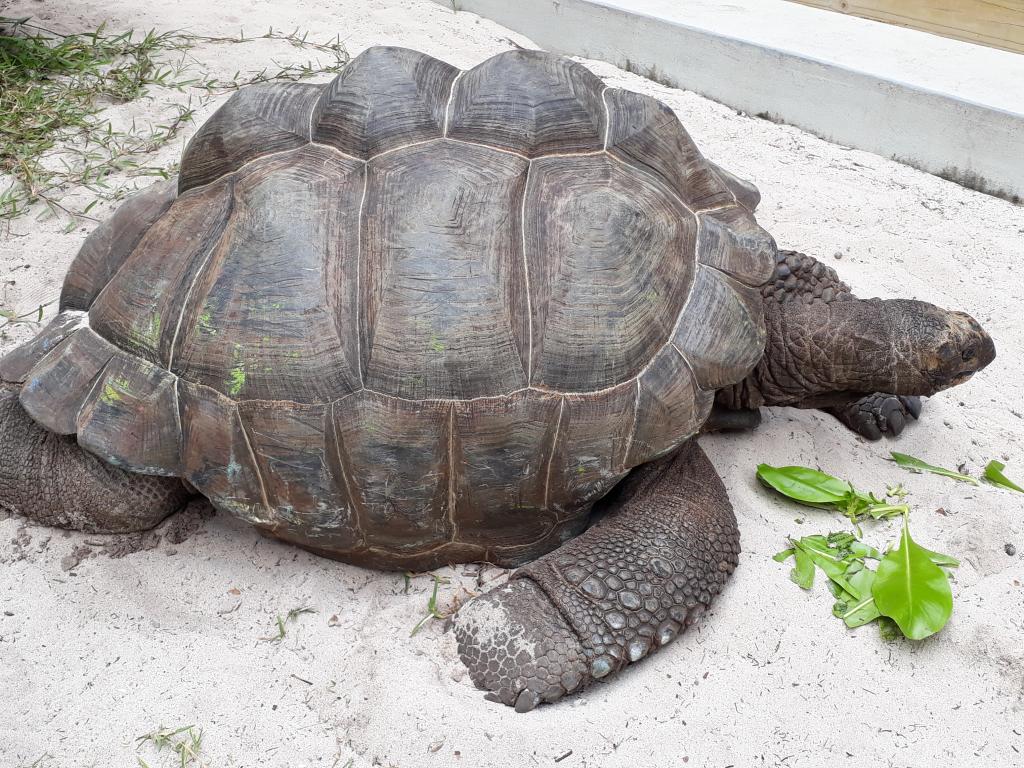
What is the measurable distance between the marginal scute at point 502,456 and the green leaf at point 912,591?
962 millimetres

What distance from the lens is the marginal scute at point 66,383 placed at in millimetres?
2500

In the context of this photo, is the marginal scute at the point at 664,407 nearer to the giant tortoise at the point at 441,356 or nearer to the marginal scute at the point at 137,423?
the giant tortoise at the point at 441,356

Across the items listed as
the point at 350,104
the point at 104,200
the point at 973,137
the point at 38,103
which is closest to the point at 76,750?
the point at 350,104

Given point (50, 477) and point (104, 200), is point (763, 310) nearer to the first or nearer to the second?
point (50, 477)

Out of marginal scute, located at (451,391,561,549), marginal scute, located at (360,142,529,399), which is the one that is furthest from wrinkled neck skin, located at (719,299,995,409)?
marginal scute, located at (360,142,529,399)

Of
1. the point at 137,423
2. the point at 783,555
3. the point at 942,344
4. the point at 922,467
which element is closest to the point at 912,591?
the point at 783,555

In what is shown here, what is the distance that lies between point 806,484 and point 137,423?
2.01 m

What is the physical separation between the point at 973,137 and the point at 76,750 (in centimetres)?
427

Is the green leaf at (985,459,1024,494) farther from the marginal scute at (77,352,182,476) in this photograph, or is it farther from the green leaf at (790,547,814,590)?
the marginal scute at (77,352,182,476)

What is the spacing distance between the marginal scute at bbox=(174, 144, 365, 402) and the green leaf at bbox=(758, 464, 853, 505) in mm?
1383

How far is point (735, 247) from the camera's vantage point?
269 centimetres

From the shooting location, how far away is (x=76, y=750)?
2.18 meters

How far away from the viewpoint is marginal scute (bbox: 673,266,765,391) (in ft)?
8.21

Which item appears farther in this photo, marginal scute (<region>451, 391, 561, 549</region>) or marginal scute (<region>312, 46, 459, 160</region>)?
marginal scute (<region>312, 46, 459, 160</region>)
